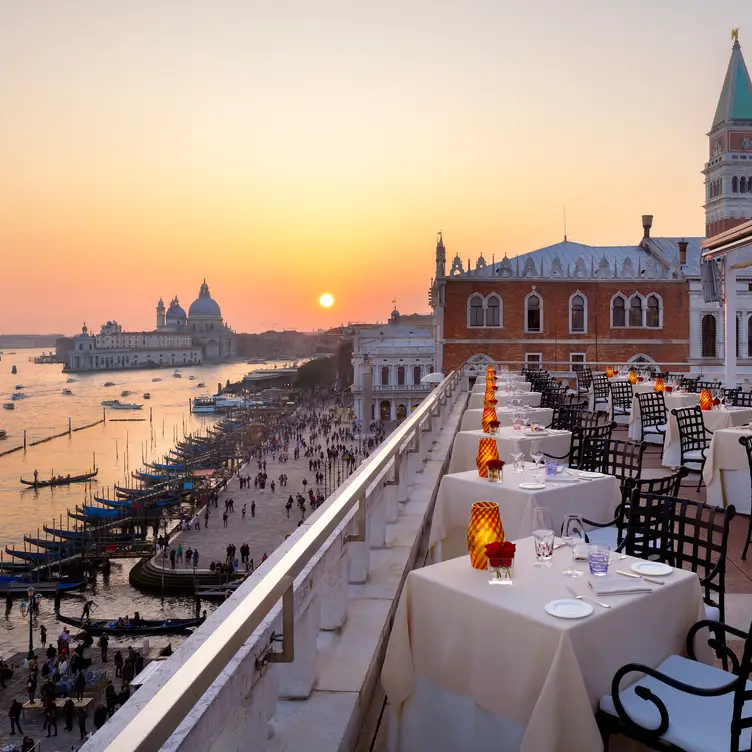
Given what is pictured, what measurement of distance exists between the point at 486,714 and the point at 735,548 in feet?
11.4

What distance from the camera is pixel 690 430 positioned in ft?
25.6

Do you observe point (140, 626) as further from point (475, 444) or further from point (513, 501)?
point (513, 501)

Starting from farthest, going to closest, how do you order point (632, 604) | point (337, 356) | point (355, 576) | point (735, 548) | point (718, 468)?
point (337, 356) < point (718, 468) < point (735, 548) < point (355, 576) < point (632, 604)

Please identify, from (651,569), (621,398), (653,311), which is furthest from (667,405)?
(653,311)

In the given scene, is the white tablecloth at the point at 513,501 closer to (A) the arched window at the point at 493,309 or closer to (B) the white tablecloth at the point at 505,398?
(B) the white tablecloth at the point at 505,398

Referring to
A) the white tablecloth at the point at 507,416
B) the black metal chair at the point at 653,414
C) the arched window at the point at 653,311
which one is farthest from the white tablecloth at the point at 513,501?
the arched window at the point at 653,311

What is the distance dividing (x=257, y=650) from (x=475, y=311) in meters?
25.4

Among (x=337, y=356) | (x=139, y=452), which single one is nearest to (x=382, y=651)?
(x=139, y=452)

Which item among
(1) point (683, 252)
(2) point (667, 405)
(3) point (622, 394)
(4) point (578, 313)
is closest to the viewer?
(2) point (667, 405)

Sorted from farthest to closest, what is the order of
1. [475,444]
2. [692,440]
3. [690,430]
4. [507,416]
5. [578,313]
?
[578,313], [507,416], [690,430], [692,440], [475,444]

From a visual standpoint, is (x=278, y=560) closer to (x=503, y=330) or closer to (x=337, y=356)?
(x=503, y=330)

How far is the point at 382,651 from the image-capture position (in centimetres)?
293

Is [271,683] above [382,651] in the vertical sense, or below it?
above

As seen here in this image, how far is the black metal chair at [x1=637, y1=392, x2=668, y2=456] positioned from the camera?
8.95 meters
